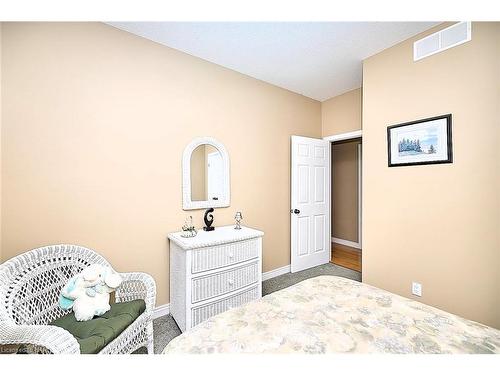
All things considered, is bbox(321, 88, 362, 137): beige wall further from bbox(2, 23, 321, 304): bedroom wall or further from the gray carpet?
the gray carpet

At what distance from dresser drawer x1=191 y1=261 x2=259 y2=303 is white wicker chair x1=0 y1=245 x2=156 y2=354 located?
445mm

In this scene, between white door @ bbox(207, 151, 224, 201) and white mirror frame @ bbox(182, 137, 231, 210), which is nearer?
white mirror frame @ bbox(182, 137, 231, 210)

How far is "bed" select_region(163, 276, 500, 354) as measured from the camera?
0.84 metres

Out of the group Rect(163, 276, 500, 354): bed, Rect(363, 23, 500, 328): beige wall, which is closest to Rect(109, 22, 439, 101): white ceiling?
Rect(363, 23, 500, 328): beige wall

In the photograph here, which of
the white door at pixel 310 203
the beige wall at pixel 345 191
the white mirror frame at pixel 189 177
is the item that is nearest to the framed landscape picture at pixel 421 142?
the white door at pixel 310 203

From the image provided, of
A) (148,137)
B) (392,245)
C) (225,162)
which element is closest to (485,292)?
(392,245)

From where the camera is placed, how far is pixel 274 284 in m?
2.88

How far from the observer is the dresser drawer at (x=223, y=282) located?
1930 millimetres

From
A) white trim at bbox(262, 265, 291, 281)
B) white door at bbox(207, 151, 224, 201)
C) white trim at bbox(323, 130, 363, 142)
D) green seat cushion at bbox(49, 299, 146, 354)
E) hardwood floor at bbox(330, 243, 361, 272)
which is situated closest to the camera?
green seat cushion at bbox(49, 299, 146, 354)

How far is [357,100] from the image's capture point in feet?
10.4

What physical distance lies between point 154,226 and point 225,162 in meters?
1.04

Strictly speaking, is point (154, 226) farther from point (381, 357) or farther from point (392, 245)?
point (392, 245)

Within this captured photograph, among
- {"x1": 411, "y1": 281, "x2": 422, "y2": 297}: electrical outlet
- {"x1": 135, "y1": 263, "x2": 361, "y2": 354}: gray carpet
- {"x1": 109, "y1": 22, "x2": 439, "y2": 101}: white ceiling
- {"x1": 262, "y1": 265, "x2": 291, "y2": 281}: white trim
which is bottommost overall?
{"x1": 135, "y1": 263, "x2": 361, "y2": 354}: gray carpet

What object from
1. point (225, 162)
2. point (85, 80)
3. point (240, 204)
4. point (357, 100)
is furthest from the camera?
point (357, 100)
